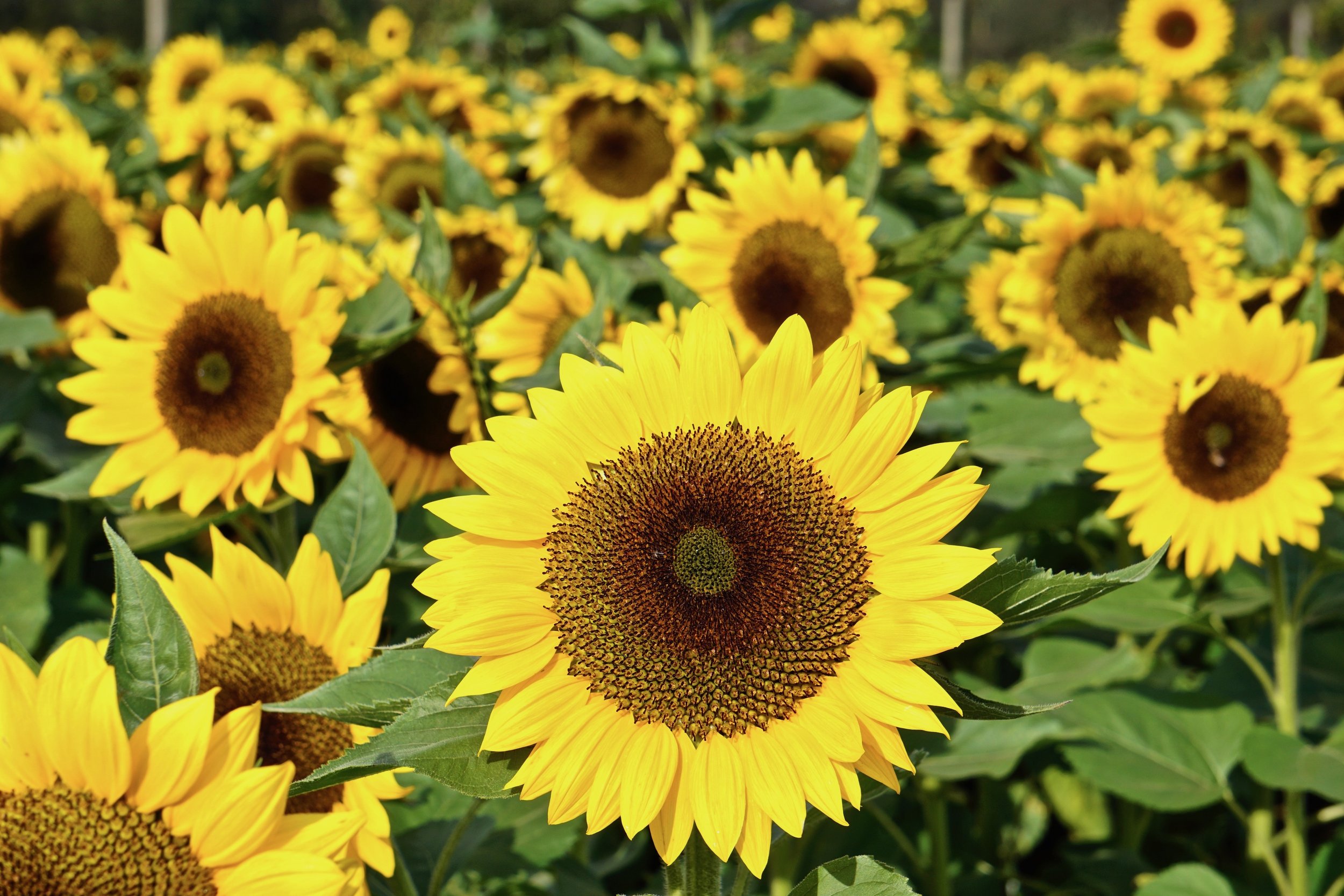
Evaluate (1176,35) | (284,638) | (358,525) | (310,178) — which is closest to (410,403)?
(358,525)

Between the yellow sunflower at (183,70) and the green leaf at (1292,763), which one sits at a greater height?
the yellow sunflower at (183,70)

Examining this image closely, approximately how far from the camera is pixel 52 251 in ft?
8.91

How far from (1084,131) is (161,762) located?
4637mm

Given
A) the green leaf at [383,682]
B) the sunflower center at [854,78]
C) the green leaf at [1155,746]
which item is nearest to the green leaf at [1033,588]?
the green leaf at [383,682]

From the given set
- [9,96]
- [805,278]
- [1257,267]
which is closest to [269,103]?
[9,96]

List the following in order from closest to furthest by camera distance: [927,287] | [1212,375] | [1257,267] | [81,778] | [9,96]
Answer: [81,778]
[1212,375]
[1257,267]
[9,96]
[927,287]

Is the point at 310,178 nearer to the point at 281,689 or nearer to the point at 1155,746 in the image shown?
the point at 281,689

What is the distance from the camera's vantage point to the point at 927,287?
174 inches

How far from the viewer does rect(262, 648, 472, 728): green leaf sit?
1171mm

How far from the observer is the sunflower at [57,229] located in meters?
2.70

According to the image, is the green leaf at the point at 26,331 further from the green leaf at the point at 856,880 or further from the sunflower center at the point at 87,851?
the green leaf at the point at 856,880

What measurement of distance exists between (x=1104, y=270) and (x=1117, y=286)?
5cm

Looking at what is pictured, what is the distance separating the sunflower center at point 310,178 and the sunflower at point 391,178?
85 mm

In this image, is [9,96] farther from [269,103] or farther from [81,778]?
[81,778]
